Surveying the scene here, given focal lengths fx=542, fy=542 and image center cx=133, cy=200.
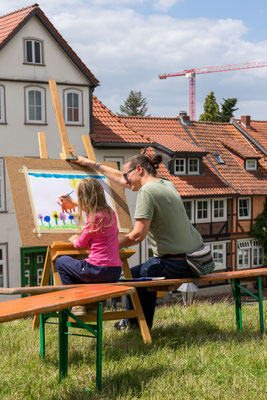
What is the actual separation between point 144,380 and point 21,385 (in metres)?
0.91

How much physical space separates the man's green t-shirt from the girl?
44 cm

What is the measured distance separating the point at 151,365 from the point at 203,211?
24507 mm

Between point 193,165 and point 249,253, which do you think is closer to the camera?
point 193,165

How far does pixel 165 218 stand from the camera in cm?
544

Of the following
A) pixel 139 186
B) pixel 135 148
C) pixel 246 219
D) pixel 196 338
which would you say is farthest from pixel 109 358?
pixel 246 219

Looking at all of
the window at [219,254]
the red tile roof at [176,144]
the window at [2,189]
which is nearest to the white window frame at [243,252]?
the window at [219,254]

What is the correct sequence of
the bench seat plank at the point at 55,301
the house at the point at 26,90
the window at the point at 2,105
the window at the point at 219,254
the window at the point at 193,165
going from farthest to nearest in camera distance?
the window at the point at 219,254, the window at the point at 193,165, the window at the point at 2,105, the house at the point at 26,90, the bench seat plank at the point at 55,301

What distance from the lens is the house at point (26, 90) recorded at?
20328 mm

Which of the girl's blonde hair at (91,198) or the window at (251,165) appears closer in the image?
the girl's blonde hair at (91,198)

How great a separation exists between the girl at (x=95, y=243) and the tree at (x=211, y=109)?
48.3 meters

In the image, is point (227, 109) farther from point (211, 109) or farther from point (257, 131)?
point (257, 131)

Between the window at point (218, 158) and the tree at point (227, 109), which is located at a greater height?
the tree at point (227, 109)

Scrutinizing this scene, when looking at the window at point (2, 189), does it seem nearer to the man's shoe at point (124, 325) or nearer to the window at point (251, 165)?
the man's shoe at point (124, 325)

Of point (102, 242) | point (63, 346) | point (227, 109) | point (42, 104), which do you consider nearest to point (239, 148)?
point (42, 104)
